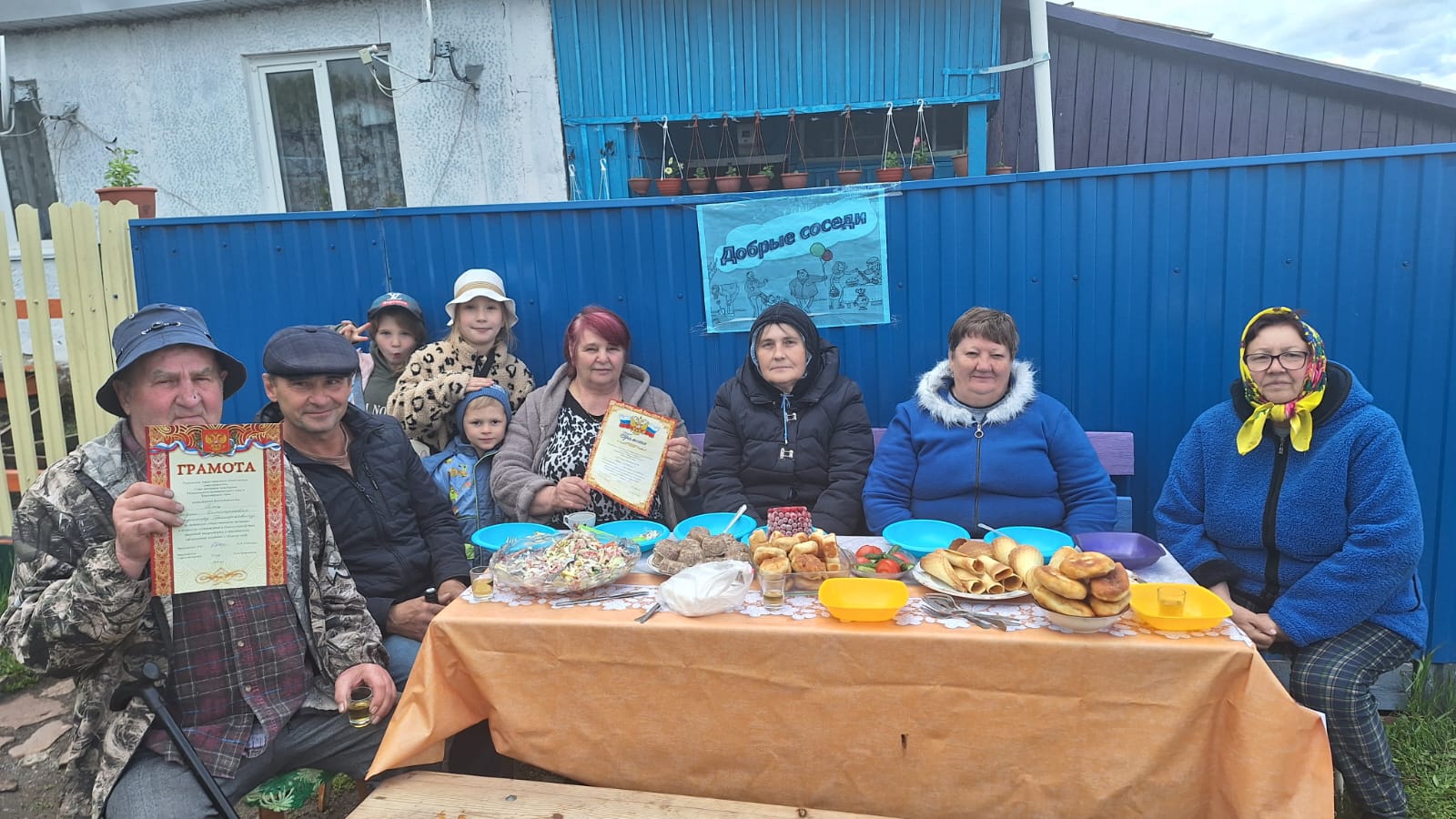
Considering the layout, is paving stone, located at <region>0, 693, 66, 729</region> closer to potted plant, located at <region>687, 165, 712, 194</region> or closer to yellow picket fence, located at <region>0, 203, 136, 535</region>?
yellow picket fence, located at <region>0, 203, 136, 535</region>

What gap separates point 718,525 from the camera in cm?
291

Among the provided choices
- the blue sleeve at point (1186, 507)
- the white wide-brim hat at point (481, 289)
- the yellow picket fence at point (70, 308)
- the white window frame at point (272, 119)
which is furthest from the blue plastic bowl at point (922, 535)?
the white window frame at point (272, 119)

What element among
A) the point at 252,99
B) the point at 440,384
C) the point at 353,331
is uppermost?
the point at 252,99

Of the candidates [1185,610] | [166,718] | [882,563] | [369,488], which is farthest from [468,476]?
[1185,610]

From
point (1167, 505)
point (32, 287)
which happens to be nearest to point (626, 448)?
point (1167, 505)

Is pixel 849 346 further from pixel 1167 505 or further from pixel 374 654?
pixel 374 654

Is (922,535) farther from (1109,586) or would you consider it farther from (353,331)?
(353,331)

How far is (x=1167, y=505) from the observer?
2994 mm

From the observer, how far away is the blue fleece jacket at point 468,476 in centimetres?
353

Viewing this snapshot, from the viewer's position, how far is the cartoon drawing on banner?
3844mm

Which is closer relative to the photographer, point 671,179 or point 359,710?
point 359,710

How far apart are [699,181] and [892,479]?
4.47 metres

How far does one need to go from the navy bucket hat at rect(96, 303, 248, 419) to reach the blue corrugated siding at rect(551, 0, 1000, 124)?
519 centimetres

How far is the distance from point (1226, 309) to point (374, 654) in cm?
392
